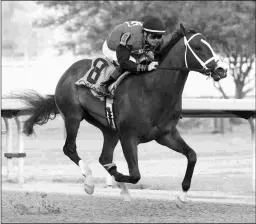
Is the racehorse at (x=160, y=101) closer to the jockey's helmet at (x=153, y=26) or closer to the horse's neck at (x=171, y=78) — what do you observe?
the horse's neck at (x=171, y=78)

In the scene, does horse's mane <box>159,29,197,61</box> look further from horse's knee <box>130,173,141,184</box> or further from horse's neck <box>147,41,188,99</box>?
horse's knee <box>130,173,141,184</box>

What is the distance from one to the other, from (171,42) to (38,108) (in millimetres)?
1939

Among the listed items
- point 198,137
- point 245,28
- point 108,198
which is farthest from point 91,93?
point 245,28

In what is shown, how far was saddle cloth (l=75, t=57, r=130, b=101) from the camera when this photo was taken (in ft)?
25.6

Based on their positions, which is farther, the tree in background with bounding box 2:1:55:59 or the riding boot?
the tree in background with bounding box 2:1:55:59

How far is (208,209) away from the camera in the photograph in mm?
8305

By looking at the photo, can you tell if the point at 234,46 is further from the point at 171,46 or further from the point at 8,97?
the point at 171,46

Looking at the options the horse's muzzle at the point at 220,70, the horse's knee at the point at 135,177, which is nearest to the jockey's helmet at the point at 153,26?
the horse's muzzle at the point at 220,70

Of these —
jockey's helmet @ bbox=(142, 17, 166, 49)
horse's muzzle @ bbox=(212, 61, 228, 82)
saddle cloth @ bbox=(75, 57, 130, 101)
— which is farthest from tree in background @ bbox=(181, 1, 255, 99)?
horse's muzzle @ bbox=(212, 61, 228, 82)

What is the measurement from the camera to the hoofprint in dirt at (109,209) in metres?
7.59

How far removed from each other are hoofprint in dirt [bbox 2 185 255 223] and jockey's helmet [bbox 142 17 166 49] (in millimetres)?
1477

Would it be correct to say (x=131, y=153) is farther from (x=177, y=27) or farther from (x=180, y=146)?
(x=177, y=27)

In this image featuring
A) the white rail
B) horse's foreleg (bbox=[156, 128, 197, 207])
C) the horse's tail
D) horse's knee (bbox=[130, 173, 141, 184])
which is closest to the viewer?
horse's knee (bbox=[130, 173, 141, 184])

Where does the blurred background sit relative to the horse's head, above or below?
below
